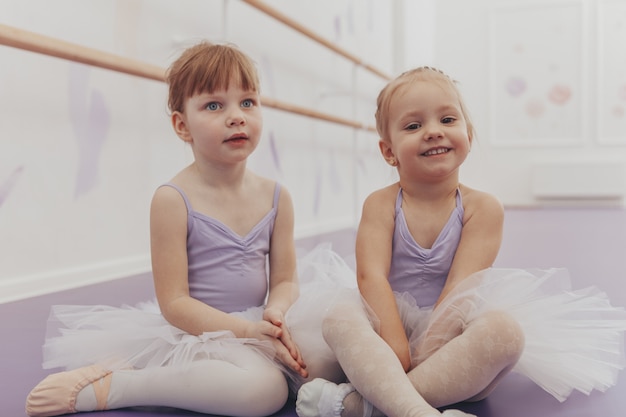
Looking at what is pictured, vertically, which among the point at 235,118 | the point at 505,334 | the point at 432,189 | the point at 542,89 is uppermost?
the point at 542,89

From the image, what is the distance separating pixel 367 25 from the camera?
4.04 metres

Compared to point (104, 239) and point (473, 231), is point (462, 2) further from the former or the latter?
point (473, 231)

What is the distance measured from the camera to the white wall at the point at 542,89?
16.6 ft

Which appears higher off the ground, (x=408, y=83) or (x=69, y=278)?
(x=408, y=83)

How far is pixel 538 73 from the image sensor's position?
5242mm

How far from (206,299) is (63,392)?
0.24m

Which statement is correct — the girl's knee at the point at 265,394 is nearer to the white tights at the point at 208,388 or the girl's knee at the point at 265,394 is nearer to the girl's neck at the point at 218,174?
the white tights at the point at 208,388

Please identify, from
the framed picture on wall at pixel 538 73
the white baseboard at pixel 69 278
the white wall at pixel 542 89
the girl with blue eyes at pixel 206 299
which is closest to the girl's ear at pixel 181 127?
the girl with blue eyes at pixel 206 299

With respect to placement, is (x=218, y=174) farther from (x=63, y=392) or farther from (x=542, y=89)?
(x=542, y=89)

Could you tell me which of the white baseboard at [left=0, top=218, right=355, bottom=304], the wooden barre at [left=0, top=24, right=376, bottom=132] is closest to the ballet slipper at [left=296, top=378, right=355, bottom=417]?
the wooden barre at [left=0, top=24, right=376, bottom=132]

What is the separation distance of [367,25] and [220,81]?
10.7ft

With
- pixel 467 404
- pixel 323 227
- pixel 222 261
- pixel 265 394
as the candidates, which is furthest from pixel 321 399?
pixel 323 227

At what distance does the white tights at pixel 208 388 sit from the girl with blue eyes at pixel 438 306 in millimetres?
44

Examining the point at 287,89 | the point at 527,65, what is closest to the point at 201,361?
the point at 287,89
